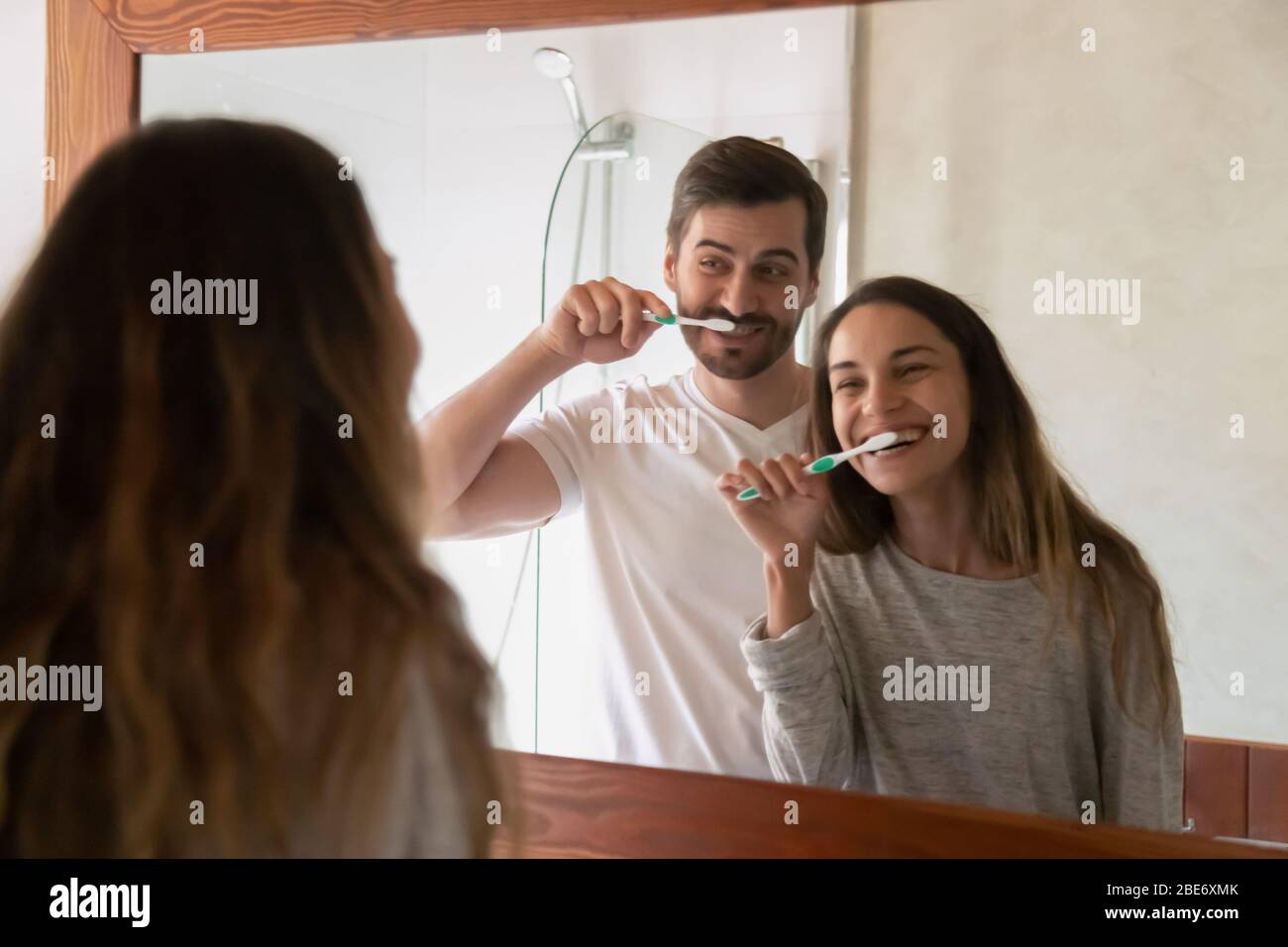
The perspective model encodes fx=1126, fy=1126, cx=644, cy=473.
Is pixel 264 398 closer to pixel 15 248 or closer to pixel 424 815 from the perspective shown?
pixel 424 815

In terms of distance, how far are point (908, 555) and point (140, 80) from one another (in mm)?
689

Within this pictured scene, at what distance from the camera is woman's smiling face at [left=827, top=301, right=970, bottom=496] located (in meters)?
0.66

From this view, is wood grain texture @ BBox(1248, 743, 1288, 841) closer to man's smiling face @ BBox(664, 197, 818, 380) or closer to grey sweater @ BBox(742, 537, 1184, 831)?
grey sweater @ BBox(742, 537, 1184, 831)

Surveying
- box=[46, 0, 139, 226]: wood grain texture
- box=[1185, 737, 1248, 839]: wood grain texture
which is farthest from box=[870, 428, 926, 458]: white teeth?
box=[46, 0, 139, 226]: wood grain texture

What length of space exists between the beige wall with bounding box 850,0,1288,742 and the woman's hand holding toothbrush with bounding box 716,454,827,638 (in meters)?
0.14

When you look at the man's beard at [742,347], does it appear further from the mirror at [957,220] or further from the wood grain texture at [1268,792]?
the wood grain texture at [1268,792]

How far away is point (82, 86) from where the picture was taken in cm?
89

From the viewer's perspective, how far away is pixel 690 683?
724mm

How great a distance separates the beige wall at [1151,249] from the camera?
0.61 meters

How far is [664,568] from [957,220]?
282 mm

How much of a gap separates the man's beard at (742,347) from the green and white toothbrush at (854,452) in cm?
7

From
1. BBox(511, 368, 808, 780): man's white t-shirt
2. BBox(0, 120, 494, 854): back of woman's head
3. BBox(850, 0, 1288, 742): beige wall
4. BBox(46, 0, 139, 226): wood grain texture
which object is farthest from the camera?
BBox(46, 0, 139, 226): wood grain texture

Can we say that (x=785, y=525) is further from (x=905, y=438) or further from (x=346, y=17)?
(x=346, y=17)

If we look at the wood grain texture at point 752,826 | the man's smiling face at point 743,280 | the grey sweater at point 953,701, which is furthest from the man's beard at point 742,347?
the wood grain texture at point 752,826
